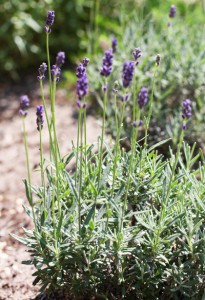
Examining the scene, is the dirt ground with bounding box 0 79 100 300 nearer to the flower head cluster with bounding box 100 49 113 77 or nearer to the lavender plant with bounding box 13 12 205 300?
the lavender plant with bounding box 13 12 205 300

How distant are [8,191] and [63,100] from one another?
1525 mm

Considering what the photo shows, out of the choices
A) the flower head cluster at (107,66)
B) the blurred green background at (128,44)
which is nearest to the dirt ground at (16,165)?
the blurred green background at (128,44)

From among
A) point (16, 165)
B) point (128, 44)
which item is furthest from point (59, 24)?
point (16, 165)

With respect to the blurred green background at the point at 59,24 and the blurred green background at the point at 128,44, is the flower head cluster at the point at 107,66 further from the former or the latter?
the blurred green background at the point at 59,24

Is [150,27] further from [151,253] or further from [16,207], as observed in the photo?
[151,253]

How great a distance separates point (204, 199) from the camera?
248cm

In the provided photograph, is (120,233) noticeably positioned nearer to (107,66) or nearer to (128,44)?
(107,66)

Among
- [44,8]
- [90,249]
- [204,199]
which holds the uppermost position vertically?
[44,8]

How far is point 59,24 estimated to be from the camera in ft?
19.7

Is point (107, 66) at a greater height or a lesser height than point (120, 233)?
greater

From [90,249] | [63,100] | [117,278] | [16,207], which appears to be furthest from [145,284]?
[63,100]

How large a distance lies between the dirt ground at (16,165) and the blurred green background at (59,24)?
330mm

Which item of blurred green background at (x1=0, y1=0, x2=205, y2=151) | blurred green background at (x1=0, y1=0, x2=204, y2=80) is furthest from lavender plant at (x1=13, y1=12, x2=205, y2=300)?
blurred green background at (x1=0, y1=0, x2=204, y2=80)

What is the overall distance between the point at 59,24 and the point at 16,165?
84.0 inches
